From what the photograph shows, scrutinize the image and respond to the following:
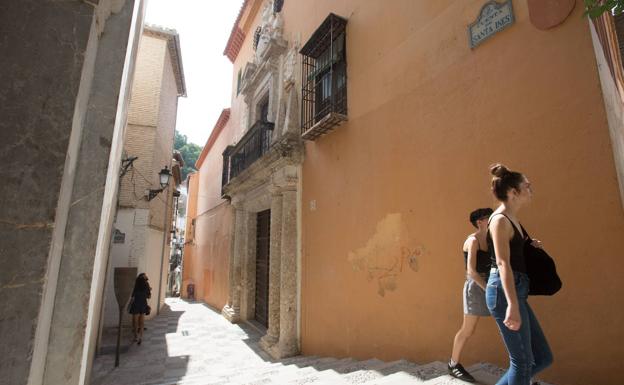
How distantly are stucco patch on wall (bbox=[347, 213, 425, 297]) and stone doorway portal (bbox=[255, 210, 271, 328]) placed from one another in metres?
4.19

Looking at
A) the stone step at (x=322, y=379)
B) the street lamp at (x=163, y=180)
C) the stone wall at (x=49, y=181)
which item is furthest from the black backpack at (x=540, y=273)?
the street lamp at (x=163, y=180)

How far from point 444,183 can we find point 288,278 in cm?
362

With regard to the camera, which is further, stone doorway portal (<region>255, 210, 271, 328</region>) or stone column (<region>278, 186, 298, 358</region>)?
stone doorway portal (<region>255, 210, 271, 328</region>)

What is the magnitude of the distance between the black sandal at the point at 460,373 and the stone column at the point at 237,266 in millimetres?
7128

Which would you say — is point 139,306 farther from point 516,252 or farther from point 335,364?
point 516,252

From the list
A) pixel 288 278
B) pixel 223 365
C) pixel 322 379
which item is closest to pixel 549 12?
pixel 322 379

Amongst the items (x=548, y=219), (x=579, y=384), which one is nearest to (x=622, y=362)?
(x=579, y=384)

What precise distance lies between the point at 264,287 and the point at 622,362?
7059 mm

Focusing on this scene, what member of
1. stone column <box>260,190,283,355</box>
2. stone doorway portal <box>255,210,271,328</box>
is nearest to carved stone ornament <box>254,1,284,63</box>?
stone column <box>260,190,283,355</box>

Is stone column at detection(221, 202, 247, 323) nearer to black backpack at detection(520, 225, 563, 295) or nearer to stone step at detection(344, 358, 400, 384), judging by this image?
stone step at detection(344, 358, 400, 384)

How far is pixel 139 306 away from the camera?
6.89 metres

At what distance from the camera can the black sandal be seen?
239 cm

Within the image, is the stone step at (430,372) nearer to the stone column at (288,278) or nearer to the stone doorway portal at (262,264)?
the stone column at (288,278)

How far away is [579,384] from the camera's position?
7.46 ft
